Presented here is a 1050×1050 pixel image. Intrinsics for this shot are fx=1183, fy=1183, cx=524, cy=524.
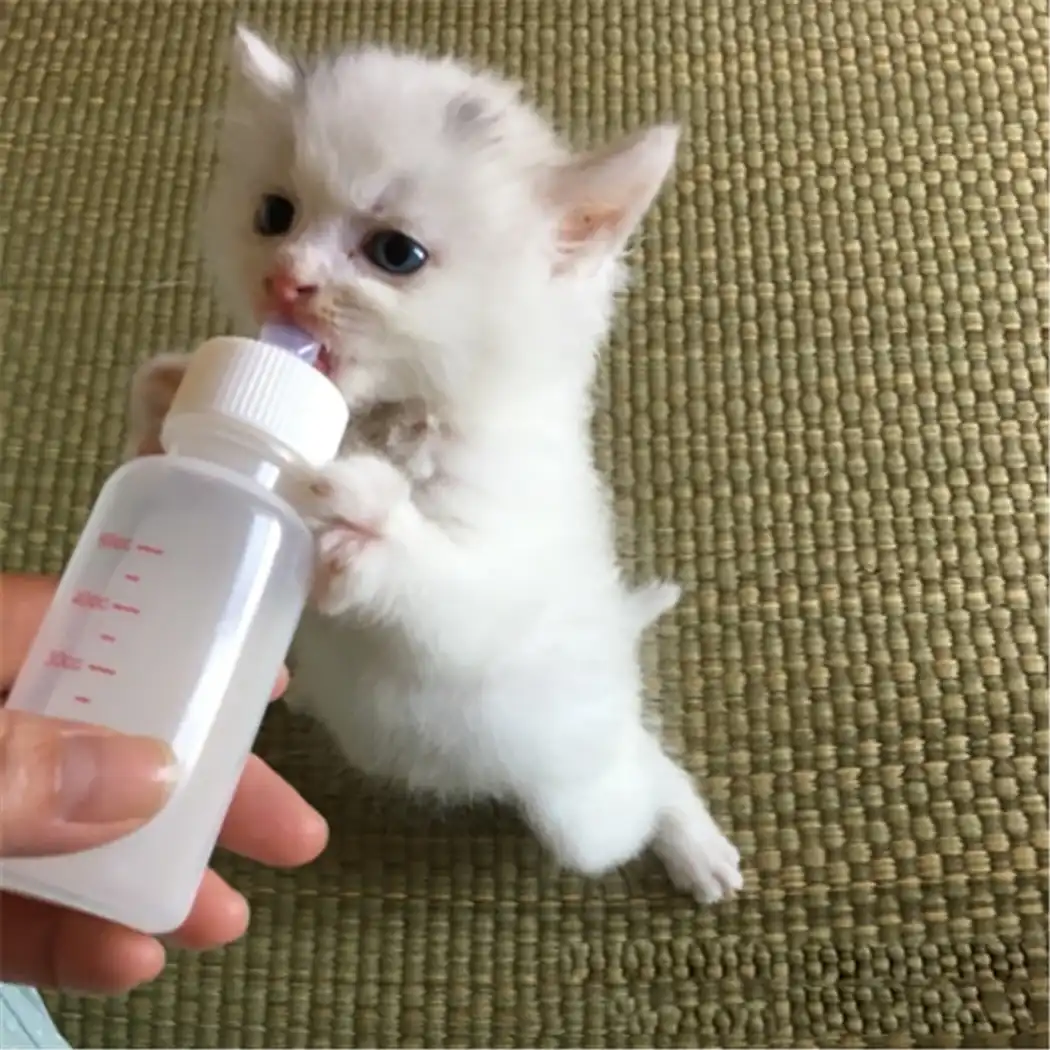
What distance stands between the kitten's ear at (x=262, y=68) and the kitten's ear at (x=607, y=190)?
0.19 metres

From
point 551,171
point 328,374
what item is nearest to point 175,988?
point 328,374

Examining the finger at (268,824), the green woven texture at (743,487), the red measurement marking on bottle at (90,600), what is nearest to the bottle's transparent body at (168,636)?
the red measurement marking on bottle at (90,600)

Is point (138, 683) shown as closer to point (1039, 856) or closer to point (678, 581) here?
point (678, 581)

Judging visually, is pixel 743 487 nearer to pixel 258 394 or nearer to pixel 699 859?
pixel 699 859

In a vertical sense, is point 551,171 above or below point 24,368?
above

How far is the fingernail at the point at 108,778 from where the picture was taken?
0.56 meters

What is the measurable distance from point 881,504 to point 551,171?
0.63 m

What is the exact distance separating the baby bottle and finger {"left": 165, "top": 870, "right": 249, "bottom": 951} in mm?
190

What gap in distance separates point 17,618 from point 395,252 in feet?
1.30

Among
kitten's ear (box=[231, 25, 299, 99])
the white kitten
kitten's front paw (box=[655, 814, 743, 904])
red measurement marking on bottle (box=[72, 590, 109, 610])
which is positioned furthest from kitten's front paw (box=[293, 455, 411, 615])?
kitten's front paw (box=[655, 814, 743, 904])

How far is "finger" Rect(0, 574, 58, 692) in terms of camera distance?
825 mm

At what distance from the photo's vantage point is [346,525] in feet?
2.18

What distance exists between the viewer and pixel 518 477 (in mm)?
774

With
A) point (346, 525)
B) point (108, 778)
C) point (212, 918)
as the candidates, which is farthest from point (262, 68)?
point (212, 918)
